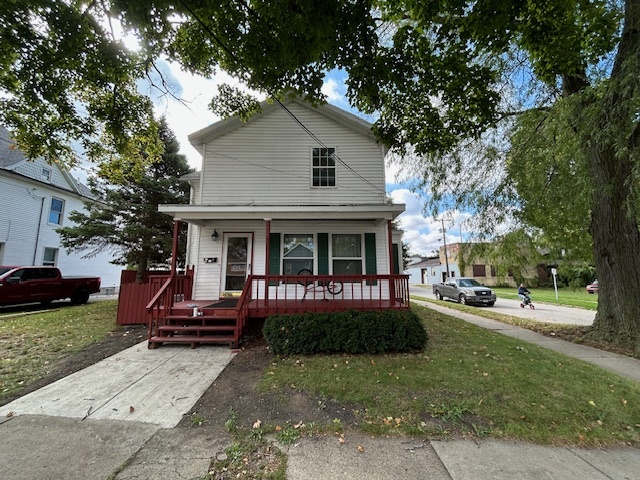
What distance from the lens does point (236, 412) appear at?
11.8ft

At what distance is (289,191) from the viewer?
9.09 meters

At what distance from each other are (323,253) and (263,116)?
5116 millimetres

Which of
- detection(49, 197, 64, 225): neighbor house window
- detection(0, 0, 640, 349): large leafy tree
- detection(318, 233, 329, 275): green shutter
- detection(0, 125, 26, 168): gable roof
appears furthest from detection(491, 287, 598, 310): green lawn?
detection(0, 125, 26, 168): gable roof

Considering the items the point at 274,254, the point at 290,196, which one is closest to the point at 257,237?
the point at 274,254

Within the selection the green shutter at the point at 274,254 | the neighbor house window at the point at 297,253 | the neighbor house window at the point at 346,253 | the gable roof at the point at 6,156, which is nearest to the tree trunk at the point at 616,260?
the neighbor house window at the point at 346,253

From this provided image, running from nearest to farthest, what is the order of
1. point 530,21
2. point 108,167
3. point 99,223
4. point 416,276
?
point 530,21, point 108,167, point 99,223, point 416,276

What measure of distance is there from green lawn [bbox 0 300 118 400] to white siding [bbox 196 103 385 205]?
4.82 metres

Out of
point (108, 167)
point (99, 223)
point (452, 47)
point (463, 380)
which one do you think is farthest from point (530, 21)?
point (99, 223)

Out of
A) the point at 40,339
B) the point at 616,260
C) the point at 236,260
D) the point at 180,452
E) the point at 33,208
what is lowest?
the point at 180,452

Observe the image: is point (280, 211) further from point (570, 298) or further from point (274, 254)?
point (570, 298)

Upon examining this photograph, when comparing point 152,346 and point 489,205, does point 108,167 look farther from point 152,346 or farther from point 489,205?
point 489,205

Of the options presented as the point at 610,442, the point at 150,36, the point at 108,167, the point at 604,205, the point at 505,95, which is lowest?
the point at 610,442

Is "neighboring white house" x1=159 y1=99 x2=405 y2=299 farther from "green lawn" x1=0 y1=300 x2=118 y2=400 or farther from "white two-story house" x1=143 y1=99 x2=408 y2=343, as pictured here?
"green lawn" x1=0 y1=300 x2=118 y2=400

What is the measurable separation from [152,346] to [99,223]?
8901 mm
